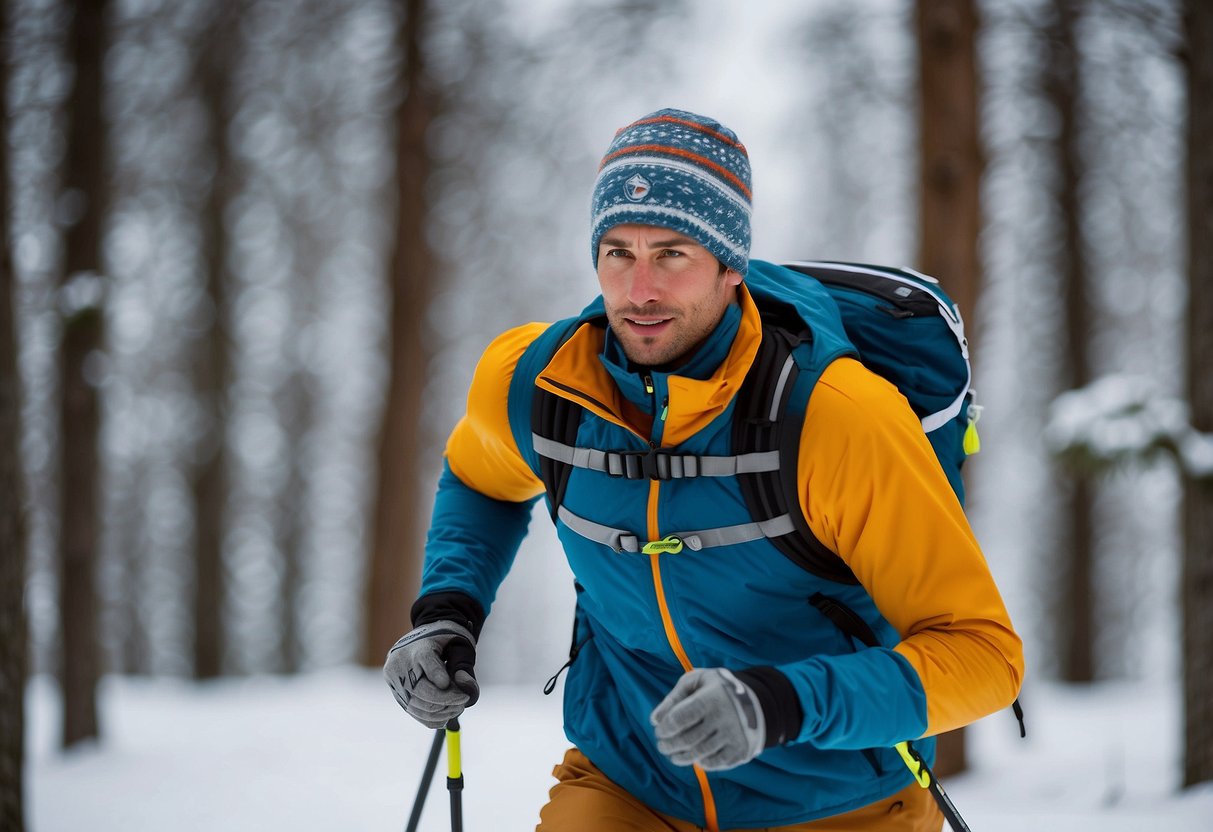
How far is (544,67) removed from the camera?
912 centimetres

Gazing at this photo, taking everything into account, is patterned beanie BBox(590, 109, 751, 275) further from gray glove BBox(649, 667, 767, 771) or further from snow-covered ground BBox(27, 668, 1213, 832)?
snow-covered ground BBox(27, 668, 1213, 832)

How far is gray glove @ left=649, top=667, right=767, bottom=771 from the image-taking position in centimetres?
170

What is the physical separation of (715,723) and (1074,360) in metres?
9.80

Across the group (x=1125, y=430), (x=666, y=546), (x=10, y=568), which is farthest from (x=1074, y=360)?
(x=10, y=568)

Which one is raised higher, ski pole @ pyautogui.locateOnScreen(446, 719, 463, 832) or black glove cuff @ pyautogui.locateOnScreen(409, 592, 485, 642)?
black glove cuff @ pyautogui.locateOnScreen(409, 592, 485, 642)

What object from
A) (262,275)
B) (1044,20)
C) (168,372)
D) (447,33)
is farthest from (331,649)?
(1044,20)

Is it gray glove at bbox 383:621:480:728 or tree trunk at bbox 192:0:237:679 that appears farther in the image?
tree trunk at bbox 192:0:237:679

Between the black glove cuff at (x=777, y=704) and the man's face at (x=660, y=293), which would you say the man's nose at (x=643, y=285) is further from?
the black glove cuff at (x=777, y=704)

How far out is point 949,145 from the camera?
5.58m

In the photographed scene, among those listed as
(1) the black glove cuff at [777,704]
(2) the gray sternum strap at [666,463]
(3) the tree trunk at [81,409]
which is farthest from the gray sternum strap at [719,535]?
(3) the tree trunk at [81,409]

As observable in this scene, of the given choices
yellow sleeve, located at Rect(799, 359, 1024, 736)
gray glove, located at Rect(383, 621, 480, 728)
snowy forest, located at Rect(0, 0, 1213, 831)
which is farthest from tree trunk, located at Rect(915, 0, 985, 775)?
gray glove, located at Rect(383, 621, 480, 728)

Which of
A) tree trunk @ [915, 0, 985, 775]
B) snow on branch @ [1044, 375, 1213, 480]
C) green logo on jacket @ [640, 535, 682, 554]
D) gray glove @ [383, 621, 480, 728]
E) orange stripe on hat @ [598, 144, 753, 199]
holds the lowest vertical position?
gray glove @ [383, 621, 480, 728]

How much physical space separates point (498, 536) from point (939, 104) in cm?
412

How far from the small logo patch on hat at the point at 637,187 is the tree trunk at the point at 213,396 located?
934 cm
